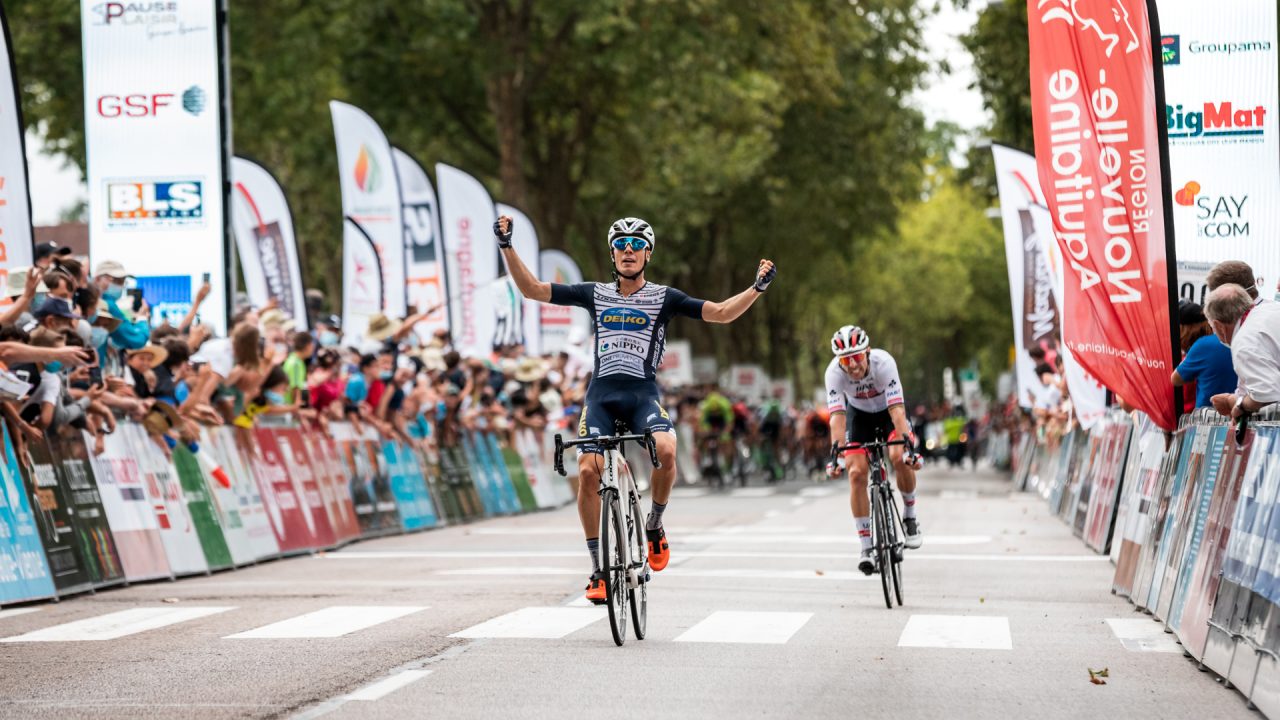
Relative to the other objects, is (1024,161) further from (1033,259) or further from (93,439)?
(93,439)

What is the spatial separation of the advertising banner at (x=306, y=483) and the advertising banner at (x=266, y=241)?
456cm

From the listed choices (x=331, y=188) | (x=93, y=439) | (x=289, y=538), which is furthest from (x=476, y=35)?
(x=93, y=439)

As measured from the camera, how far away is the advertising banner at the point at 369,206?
2755 cm

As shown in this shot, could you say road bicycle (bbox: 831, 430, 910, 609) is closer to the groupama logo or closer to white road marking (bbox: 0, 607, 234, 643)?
white road marking (bbox: 0, 607, 234, 643)

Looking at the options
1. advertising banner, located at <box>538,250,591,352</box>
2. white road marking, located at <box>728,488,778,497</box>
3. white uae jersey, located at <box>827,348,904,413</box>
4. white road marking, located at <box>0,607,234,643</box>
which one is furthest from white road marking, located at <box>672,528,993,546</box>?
advertising banner, located at <box>538,250,591,352</box>

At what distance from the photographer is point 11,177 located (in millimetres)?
15977

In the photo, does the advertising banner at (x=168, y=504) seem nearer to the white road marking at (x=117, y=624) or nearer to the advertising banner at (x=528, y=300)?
the white road marking at (x=117, y=624)

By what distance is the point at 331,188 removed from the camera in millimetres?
47844

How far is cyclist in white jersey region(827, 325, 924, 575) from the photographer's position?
14.1 metres

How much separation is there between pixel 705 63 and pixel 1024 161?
11883 mm

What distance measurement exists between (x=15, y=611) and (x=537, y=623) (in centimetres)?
380

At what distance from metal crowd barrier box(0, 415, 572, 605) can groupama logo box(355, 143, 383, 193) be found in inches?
161

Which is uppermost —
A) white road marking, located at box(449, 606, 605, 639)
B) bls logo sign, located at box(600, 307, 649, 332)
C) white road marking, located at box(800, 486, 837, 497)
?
bls logo sign, located at box(600, 307, 649, 332)

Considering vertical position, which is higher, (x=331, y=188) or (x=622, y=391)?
(x=331, y=188)
